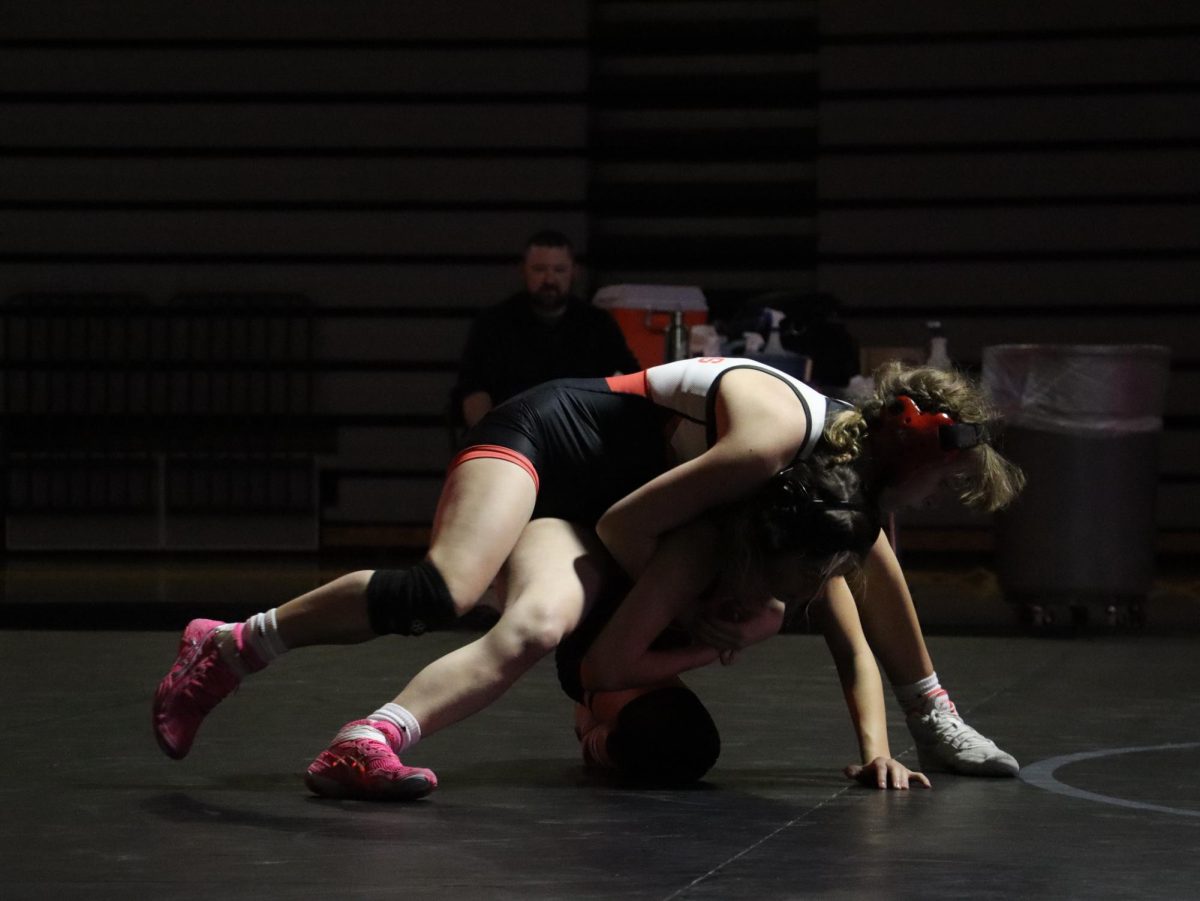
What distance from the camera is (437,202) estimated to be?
9648 mm

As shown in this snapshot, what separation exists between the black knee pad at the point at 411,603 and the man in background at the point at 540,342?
3.71 metres

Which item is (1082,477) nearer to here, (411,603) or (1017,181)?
(1017,181)

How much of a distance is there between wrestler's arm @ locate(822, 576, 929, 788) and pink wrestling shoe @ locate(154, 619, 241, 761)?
3.24 feet

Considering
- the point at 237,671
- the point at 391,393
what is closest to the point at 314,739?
the point at 237,671

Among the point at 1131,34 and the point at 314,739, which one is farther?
the point at 1131,34

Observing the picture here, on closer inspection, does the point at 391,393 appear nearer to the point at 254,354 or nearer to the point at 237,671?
the point at 254,354

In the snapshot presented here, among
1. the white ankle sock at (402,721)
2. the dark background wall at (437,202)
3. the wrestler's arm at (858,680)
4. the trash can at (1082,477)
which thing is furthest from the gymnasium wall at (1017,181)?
the white ankle sock at (402,721)

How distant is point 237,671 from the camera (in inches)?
133

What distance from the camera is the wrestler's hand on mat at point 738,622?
3344mm

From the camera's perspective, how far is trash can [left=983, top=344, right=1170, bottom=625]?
651 centimetres

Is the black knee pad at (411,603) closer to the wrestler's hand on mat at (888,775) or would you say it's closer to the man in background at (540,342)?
the wrestler's hand on mat at (888,775)

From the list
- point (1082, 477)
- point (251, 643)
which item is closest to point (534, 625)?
point (251, 643)

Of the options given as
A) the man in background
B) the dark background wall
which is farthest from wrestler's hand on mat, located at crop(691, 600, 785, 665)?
the dark background wall

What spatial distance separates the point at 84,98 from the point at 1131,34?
482cm
